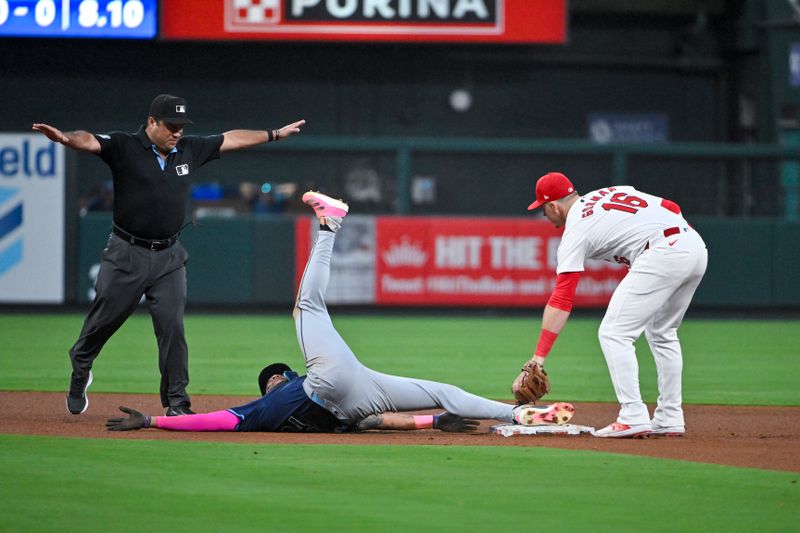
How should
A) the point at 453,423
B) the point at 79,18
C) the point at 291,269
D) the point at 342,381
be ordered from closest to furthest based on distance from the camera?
the point at 342,381
the point at 453,423
the point at 291,269
the point at 79,18

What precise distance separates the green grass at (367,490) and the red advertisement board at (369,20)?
14.1 meters

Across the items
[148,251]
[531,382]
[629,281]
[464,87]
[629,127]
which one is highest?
[464,87]

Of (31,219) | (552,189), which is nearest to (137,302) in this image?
(552,189)

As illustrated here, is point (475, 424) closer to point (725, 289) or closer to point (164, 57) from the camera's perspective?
point (725, 289)

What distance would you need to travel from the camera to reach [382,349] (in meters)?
13.9

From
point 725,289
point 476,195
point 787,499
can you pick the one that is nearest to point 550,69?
point 476,195

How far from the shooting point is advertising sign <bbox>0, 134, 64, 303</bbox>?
18375mm

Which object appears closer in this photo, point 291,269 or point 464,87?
point 291,269

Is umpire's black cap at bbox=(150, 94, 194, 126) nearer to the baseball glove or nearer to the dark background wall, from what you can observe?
the baseball glove

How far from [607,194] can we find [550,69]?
1695 centimetres

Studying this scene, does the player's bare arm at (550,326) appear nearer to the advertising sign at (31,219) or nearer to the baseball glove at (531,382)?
the baseball glove at (531,382)

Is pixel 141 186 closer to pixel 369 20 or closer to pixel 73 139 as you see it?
pixel 73 139

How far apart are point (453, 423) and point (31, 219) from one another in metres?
12.4

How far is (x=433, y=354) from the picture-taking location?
44.1ft
